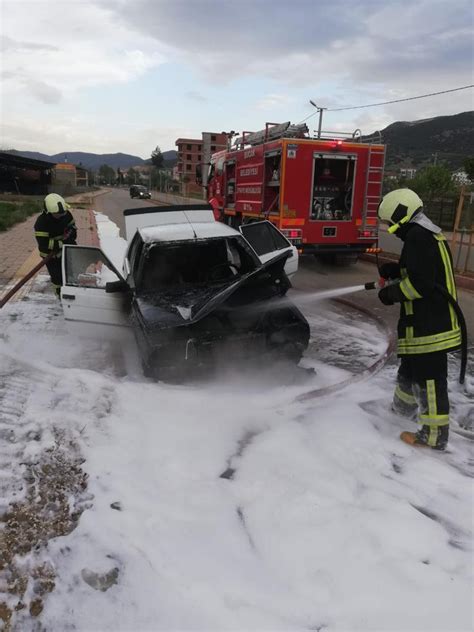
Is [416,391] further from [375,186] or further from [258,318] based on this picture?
[375,186]

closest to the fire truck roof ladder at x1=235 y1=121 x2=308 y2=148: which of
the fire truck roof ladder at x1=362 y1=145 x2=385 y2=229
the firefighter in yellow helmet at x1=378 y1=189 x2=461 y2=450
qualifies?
the fire truck roof ladder at x1=362 y1=145 x2=385 y2=229

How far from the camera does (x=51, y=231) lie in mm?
6898

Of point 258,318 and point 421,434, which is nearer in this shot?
point 421,434

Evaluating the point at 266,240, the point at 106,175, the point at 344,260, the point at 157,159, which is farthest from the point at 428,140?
the point at 266,240

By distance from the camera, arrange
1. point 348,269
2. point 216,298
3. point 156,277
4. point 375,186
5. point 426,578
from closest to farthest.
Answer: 1. point 426,578
2. point 216,298
3. point 156,277
4. point 375,186
5. point 348,269

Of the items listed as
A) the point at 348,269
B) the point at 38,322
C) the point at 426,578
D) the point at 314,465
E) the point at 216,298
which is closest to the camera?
the point at 426,578

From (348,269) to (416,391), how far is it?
7.81 m

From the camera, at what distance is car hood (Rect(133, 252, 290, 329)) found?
13.5 feet

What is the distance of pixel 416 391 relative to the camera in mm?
3574

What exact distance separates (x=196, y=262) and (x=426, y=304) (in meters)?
2.66

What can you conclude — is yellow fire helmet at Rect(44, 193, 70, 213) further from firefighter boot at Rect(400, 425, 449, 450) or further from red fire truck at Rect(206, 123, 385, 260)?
firefighter boot at Rect(400, 425, 449, 450)

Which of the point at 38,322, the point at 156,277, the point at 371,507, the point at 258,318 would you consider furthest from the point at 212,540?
the point at 38,322

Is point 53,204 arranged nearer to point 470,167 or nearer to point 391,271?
point 391,271

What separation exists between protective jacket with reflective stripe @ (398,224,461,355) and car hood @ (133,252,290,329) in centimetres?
125
